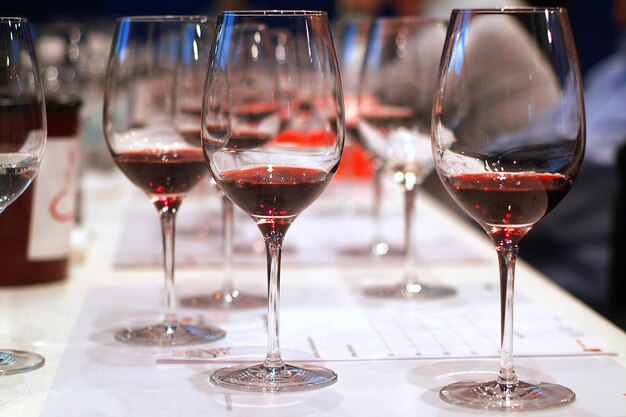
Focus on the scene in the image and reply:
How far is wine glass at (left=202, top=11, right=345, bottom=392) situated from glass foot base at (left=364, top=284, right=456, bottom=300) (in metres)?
0.37

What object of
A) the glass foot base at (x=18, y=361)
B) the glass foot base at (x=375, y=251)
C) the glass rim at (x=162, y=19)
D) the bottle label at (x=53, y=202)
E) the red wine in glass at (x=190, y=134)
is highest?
the glass rim at (x=162, y=19)

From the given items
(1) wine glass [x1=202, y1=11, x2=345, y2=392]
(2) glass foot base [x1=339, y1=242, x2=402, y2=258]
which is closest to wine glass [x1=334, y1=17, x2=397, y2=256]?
(2) glass foot base [x1=339, y1=242, x2=402, y2=258]

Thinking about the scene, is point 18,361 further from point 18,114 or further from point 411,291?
point 411,291

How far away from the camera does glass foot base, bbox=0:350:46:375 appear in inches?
37.1

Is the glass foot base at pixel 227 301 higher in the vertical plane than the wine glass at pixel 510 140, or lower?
lower

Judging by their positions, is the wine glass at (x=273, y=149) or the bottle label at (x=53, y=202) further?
the bottle label at (x=53, y=202)

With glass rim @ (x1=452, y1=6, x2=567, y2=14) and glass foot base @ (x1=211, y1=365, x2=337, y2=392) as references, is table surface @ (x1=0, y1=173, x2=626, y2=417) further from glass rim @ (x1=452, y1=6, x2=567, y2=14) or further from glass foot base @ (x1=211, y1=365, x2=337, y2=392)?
glass rim @ (x1=452, y1=6, x2=567, y2=14)

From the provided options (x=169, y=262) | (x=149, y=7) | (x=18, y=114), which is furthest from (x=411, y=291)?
(x=149, y=7)

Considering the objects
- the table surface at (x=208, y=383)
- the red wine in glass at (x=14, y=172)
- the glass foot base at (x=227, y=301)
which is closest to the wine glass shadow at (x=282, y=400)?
the table surface at (x=208, y=383)

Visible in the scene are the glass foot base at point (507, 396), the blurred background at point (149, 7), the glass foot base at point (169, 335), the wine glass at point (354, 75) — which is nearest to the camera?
the glass foot base at point (507, 396)

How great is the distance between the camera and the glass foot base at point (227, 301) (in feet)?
4.08

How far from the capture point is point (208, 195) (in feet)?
6.80

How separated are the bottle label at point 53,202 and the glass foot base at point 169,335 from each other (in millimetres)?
260

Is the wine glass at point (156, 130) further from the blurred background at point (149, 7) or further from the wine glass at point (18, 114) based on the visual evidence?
the blurred background at point (149, 7)
